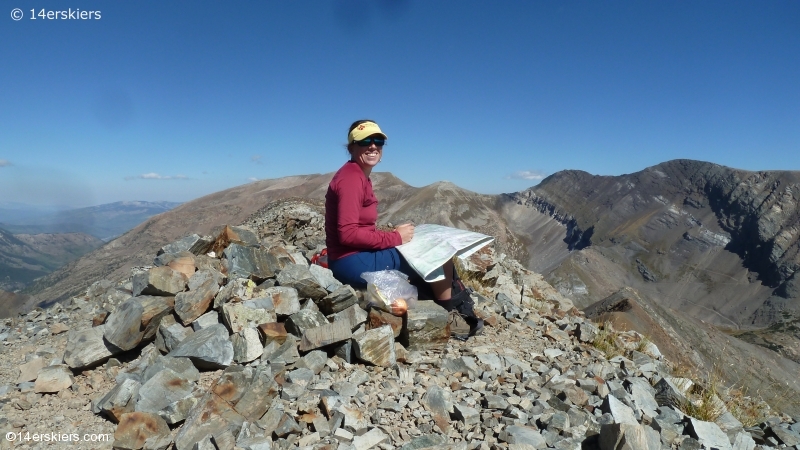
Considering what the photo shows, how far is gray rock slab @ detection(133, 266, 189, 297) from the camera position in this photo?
5859 millimetres

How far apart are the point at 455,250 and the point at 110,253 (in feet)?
385

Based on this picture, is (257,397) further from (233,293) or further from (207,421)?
(233,293)

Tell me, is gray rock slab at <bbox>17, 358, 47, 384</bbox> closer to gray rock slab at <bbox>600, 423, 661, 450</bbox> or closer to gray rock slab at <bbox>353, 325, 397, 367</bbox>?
gray rock slab at <bbox>353, 325, 397, 367</bbox>

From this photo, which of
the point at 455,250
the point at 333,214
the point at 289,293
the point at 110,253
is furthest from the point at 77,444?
the point at 110,253

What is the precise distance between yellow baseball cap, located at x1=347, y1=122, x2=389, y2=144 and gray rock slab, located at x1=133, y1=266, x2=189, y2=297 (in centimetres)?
309

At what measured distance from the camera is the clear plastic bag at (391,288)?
→ 5.88m

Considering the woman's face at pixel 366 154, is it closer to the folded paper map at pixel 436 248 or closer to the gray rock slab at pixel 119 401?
the folded paper map at pixel 436 248

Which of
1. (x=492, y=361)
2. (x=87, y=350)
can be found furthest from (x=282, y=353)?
(x=492, y=361)

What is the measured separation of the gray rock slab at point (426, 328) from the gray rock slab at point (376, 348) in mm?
448

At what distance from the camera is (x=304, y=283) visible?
19.4 ft

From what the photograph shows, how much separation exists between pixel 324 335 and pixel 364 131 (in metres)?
2.76

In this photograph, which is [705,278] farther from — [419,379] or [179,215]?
[419,379]

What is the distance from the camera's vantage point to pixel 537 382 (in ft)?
17.1

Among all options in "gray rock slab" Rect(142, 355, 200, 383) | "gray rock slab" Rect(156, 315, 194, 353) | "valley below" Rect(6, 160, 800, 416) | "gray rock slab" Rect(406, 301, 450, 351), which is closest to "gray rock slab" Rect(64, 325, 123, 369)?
"gray rock slab" Rect(156, 315, 194, 353)
